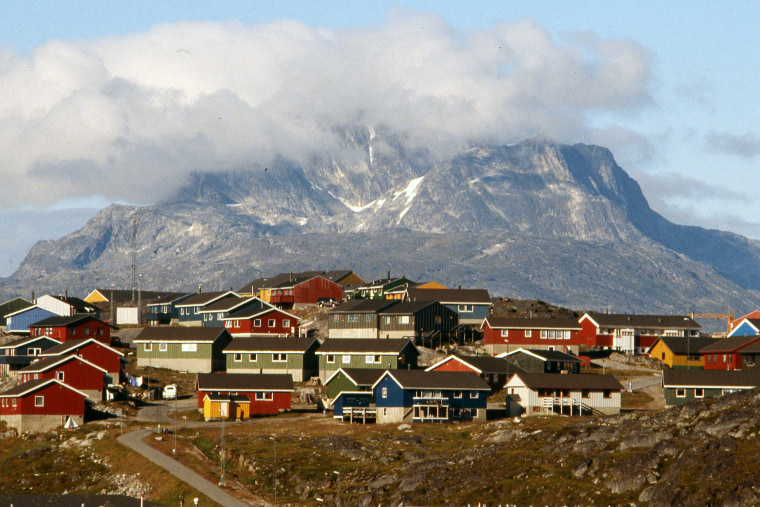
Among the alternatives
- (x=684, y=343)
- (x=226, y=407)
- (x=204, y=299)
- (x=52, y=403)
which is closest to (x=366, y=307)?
(x=204, y=299)

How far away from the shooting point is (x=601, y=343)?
14938 centimetres

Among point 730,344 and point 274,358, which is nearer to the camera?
point 730,344

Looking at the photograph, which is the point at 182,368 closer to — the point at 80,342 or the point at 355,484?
the point at 80,342

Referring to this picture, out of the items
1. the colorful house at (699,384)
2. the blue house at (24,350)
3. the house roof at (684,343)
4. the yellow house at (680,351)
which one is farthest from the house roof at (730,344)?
the blue house at (24,350)

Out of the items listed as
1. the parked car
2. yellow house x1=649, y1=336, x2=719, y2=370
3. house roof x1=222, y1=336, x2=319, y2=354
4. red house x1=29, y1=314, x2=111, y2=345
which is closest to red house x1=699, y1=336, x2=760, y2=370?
yellow house x1=649, y1=336, x2=719, y2=370

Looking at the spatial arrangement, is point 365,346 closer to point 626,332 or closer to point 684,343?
point 684,343

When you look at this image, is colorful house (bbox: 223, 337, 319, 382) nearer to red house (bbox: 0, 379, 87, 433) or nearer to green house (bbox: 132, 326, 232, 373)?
green house (bbox: 132, 326, 232, 373)

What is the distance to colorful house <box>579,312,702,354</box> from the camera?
148875 mm

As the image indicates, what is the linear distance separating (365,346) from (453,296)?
98.9 ft

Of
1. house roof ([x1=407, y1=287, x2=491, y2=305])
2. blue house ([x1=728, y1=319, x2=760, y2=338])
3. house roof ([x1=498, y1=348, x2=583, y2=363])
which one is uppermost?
house roof ([x1=407, y1=287, x2=491, y2=305])

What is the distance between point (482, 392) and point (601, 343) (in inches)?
1964

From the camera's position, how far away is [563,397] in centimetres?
10419

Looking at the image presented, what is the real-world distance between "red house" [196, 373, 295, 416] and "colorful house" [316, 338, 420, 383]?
44.0ft

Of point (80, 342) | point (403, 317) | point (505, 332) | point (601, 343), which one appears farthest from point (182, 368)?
point (601, 343)
